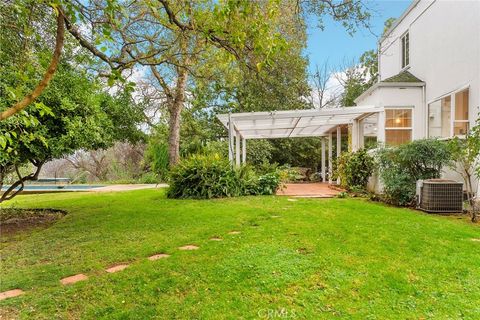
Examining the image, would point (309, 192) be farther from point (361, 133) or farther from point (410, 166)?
point (410, 166)

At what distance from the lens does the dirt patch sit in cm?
720

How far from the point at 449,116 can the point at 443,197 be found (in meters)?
3.23

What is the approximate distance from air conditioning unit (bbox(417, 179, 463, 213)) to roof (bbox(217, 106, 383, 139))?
3972 mm

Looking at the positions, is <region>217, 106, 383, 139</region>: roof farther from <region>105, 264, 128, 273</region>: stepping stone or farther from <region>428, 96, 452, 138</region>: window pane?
<region>105, 264, 128, 273</region>: stepping stone

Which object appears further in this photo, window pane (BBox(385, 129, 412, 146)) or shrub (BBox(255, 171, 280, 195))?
window pane (BBox(385, 129, 412, 146))

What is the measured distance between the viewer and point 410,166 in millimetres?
8938

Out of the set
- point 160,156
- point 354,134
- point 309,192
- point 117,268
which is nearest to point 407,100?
point 354,134

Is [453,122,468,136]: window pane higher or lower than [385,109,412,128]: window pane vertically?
lower

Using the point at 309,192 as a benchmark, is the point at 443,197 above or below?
above

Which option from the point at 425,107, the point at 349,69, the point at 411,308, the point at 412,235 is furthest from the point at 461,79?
the point at 349,69

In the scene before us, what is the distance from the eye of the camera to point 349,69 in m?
28.5

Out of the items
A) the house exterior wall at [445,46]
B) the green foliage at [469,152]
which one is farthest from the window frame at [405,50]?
the green foliage at [469,152]

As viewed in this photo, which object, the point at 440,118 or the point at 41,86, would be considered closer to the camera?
the point at 41,86

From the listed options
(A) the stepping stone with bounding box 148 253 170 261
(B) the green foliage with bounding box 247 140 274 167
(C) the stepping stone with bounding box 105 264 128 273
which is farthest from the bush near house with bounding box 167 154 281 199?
(B) the green foliage with bounding box 247 140 274 167
